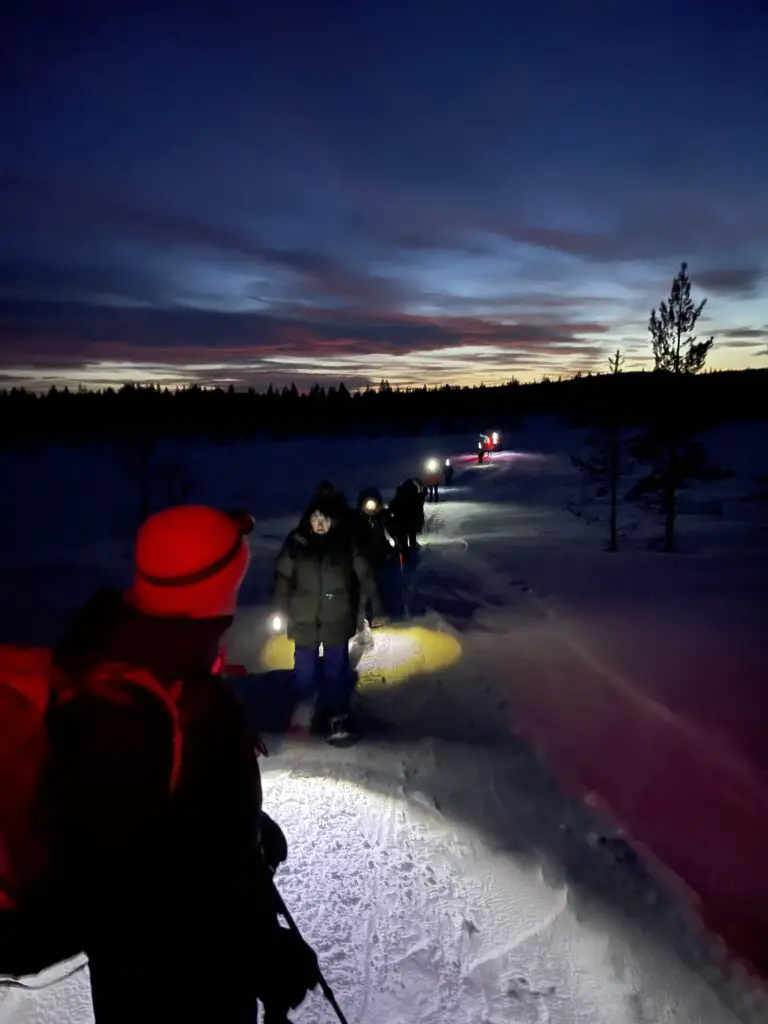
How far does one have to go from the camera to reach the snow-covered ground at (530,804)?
3.25 m

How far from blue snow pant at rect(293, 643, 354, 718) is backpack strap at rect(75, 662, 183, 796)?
4.61 meters

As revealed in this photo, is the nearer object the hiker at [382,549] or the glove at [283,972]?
the glove at [283,972]

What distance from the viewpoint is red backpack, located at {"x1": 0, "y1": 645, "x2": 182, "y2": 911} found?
134 centimetres

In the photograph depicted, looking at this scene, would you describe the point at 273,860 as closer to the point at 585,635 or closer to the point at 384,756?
the point at 384,756

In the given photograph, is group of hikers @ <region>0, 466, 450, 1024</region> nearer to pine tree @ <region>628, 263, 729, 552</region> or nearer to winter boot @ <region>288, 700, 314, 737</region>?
winter boot @ <region>288, 700, 314, 737</region>

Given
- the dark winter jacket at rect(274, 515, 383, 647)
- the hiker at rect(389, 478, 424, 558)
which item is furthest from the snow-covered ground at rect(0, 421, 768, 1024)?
the hiker at rect(389, 478, 424, 558)

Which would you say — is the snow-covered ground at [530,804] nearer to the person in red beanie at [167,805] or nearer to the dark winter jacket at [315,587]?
the dark winter jacket at [315,587]

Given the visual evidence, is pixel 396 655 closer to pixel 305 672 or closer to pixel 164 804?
pixel 305 672

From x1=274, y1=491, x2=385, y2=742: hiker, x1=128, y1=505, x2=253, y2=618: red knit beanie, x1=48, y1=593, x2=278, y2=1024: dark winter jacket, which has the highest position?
x1=128, y1=505, x2=253, y2=618: red knit beanie

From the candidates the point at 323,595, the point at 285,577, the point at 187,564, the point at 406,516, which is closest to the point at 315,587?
the point at 323,595

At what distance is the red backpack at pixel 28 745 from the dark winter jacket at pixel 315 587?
4.51 metres

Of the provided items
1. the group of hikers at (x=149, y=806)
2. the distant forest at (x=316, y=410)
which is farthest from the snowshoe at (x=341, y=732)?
the distant forest at (x=316, y=410)

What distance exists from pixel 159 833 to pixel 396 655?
6.68 m

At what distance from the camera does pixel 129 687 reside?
1.40 m
